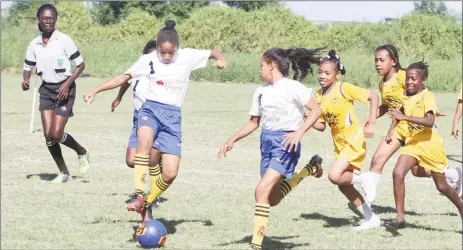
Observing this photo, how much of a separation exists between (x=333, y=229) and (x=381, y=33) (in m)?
29.8

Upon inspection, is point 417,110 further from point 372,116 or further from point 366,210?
point 366,210

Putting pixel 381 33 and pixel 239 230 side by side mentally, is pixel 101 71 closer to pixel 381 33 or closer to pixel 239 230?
pixel 381 33

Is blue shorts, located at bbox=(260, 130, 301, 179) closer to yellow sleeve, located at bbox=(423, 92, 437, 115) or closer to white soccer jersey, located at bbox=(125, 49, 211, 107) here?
white soccer jersey, located at bbox=(125, 49, 211, 107)

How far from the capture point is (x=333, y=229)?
391 inches

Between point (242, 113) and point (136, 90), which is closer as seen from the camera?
point (136, 90)

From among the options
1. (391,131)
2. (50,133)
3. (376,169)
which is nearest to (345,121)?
(391,131)

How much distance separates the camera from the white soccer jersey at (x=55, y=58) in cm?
1262

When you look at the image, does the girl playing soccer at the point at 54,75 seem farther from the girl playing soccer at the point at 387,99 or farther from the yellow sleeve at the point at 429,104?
the yellow sleeve at the point at 429,104

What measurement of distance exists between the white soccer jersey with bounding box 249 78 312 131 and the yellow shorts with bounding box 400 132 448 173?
192cm

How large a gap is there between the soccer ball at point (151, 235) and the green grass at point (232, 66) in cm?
2412

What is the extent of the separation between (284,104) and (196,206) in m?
2.89

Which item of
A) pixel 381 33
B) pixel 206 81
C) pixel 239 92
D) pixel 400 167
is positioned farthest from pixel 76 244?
pixel 381 33

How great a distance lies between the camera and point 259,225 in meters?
8.37

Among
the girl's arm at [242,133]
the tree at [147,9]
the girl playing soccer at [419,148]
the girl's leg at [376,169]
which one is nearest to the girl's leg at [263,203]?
the girl's arm at [242,133]
